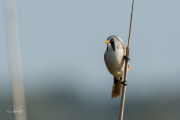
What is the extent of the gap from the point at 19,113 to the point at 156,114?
1299 inches

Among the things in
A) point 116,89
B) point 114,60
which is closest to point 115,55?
point 114,60

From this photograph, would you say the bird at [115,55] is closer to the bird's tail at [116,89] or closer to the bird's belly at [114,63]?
the bird's belly at [114,63]

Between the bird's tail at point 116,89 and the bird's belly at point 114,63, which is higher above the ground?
the bird's belly at point 114,63

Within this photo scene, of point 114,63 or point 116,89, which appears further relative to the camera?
point 116,89

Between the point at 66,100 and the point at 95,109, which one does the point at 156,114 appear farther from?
the point at 66,100

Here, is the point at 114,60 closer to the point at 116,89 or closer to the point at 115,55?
the point at 115,55

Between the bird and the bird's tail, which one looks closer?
the bird

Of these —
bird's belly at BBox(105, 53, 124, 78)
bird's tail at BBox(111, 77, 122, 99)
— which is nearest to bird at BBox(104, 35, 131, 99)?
bird's belly at BBox(105, 53, 124, 78)

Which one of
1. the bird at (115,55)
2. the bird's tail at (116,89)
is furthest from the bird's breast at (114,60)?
the bird's tail at (116,89)

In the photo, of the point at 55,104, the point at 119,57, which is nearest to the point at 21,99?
the point at 119,57

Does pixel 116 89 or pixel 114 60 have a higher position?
pixel 114 60

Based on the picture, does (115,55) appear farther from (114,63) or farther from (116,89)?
(116,89)

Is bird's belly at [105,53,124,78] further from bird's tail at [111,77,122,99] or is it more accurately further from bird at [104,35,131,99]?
bird's tail at [111,77,122,99]

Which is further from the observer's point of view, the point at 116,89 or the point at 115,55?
the point at 116,89
